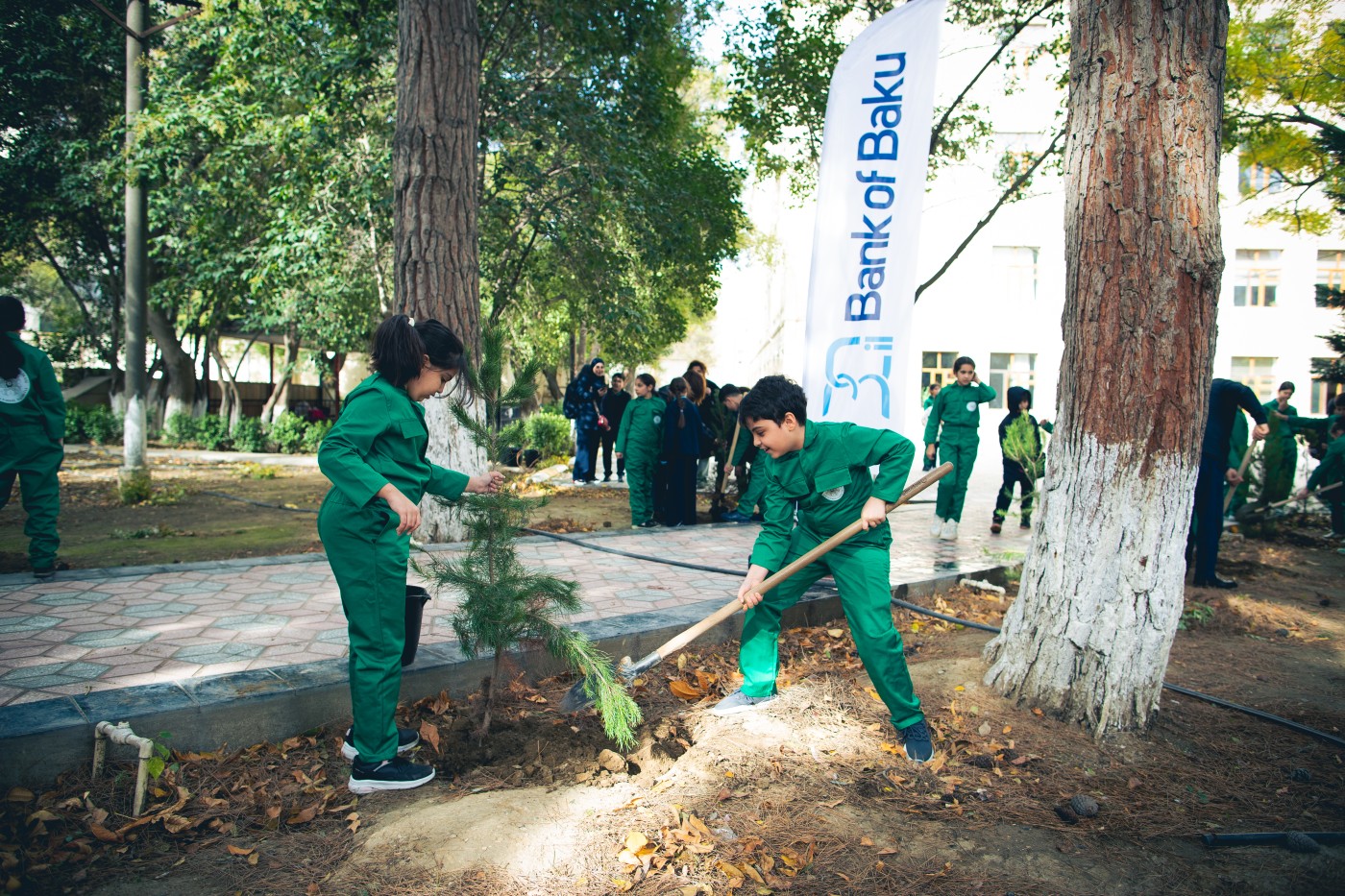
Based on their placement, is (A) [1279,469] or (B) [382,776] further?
(A) [1279,469]

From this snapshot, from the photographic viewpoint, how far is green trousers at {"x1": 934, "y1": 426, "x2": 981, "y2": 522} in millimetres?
8391

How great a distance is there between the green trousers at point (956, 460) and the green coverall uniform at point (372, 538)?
652 cm

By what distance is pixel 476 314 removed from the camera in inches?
283

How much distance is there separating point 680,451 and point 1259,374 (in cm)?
2746

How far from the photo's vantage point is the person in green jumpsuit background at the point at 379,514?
2875mm

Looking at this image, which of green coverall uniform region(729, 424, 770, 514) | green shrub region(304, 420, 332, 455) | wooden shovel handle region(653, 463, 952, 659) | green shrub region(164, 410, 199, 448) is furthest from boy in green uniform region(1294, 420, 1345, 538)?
green shrub region(164, 410, 199, 448)

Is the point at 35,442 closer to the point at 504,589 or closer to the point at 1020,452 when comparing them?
the point at 504,589

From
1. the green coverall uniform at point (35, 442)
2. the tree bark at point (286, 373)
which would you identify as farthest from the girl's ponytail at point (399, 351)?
the tree bark at point (286, 373)

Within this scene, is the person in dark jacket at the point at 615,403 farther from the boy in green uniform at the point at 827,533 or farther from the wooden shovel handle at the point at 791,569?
the wooden shovel handle at the point at 791,569

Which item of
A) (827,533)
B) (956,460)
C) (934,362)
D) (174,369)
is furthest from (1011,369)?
(827,533)

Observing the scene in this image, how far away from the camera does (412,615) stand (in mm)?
3350

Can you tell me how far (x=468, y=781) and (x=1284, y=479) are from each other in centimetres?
1063

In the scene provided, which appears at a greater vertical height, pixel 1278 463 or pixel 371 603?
pixel 1278 463

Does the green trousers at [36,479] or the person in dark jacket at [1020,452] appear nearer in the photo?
the green trousers at [36,479]
